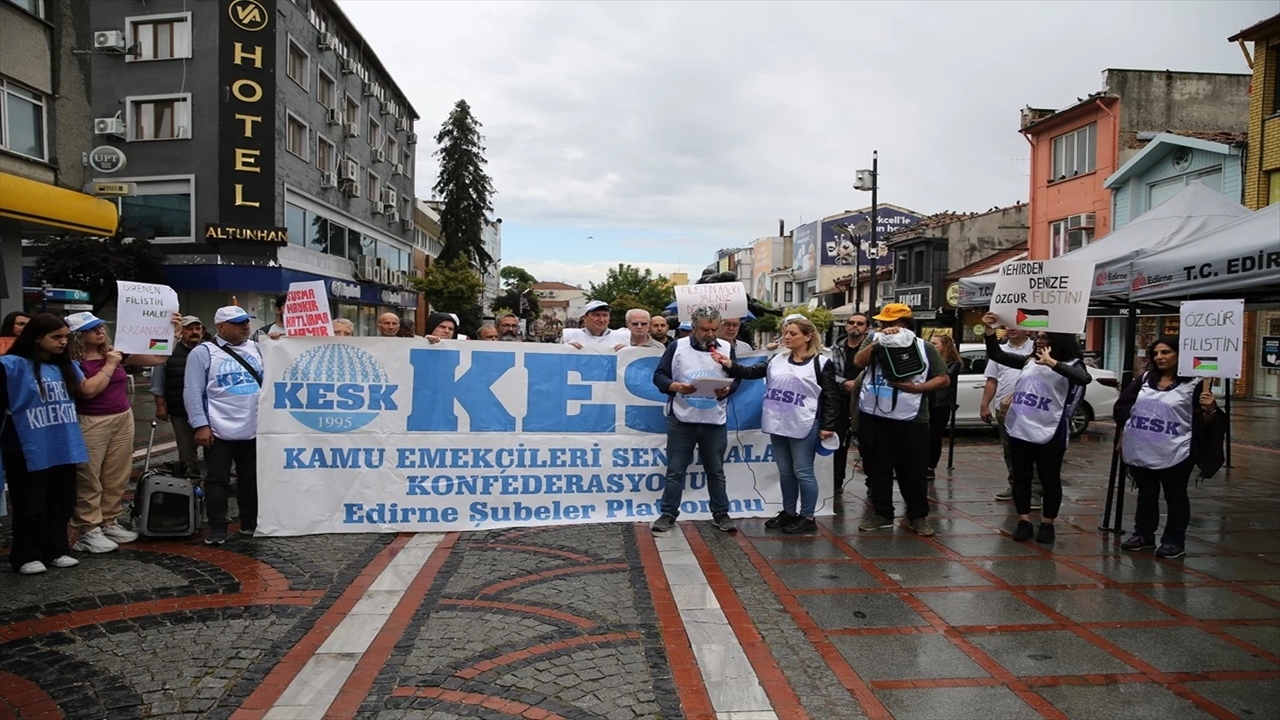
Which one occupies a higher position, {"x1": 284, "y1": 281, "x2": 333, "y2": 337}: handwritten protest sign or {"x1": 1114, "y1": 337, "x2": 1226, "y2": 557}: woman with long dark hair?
{"x1": 284, "y1": 281, "x2": 333, "y2": 337}: handwritten protest sign

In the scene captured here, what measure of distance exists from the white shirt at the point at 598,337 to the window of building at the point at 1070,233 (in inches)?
895

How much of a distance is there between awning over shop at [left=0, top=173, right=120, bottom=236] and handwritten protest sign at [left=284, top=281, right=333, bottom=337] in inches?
314

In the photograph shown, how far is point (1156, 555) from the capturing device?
5875mm

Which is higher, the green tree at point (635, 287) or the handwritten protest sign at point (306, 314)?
the green tree at point (635, 287)

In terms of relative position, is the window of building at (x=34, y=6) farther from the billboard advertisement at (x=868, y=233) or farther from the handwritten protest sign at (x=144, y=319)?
the billboard advertisement at (x=868, y=233)

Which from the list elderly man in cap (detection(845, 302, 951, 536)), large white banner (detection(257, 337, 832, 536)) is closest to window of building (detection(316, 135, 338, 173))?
large white banner (detection(257, 337, 832, 536))

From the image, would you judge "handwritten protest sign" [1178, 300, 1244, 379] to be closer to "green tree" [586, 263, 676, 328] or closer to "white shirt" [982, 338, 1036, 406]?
"white shirt" [982, 338, 1036, 406]

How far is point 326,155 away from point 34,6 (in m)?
21.2

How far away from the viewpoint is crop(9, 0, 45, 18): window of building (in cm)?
1324

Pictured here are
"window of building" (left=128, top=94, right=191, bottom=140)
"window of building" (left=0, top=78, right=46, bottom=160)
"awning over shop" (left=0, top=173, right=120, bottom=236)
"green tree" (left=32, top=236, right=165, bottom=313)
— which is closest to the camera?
"awning over shop" (left=0, top=173, right=120, bottom=236)

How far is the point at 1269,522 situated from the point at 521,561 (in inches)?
Answer: 248

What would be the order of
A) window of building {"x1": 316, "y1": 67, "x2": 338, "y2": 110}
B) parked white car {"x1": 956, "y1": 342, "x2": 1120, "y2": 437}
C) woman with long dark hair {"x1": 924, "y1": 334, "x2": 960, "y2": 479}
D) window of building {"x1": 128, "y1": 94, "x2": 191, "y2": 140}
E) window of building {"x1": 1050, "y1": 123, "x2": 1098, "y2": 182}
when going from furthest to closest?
window of building {"x1": 316, "y1": 67, "x2": 338, "y2": 110} < window of building {"x1": 128, "y1": 94, "x2": 191, "y2": 140} < window of building {"x1": 1050, "y1": 123, "x2": 1098, "y2": 182} < parked white car {"x1": 956, "y1": 342, "x2": 1120, "y2": 437} < woman with long dark hair {"x1": 924, "y1": 334, "x2": 960, "y2": 479}

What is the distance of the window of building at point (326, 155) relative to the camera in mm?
33094

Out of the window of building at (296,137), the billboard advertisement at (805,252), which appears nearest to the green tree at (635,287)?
the billboard advertisement at (805,252)
